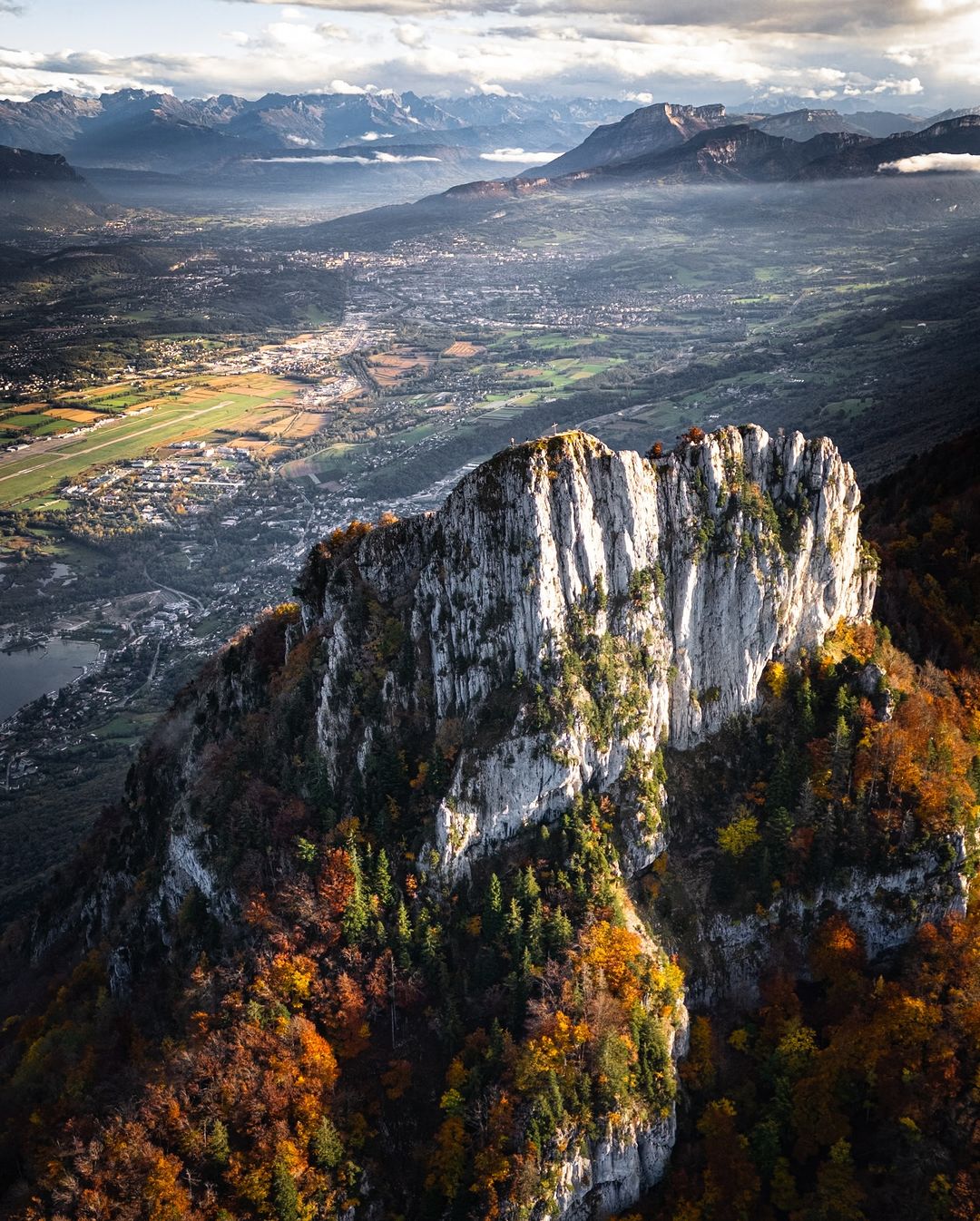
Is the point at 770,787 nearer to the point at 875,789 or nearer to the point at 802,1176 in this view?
the point at 875,789

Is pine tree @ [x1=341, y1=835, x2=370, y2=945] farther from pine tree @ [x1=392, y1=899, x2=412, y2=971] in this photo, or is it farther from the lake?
the lake

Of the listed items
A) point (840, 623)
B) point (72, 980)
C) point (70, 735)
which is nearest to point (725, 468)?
point (840, 623)

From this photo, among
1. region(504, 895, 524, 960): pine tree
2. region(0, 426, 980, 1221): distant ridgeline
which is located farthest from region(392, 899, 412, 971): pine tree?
region(504, 895, 524, 960): pine tree

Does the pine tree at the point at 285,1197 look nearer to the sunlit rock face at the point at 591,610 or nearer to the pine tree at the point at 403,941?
the pine tree at the point at 403,941

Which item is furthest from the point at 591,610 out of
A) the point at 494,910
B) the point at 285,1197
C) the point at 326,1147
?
the point at 285,1197

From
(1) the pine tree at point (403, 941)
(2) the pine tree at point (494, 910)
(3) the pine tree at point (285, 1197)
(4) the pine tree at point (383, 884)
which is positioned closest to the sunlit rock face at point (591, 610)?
(2) the pine tree at point (494, 910)

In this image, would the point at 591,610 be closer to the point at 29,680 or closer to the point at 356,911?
the point at 356,911

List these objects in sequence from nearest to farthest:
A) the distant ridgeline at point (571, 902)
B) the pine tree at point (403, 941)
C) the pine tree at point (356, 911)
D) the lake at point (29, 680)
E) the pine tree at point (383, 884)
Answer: the distant ridgeline at point (571, 902), the pine tree at point (403, 941), the pine tree at point (356, 911), the pine tree at point (383, 884), the lake at point (29, 680)
